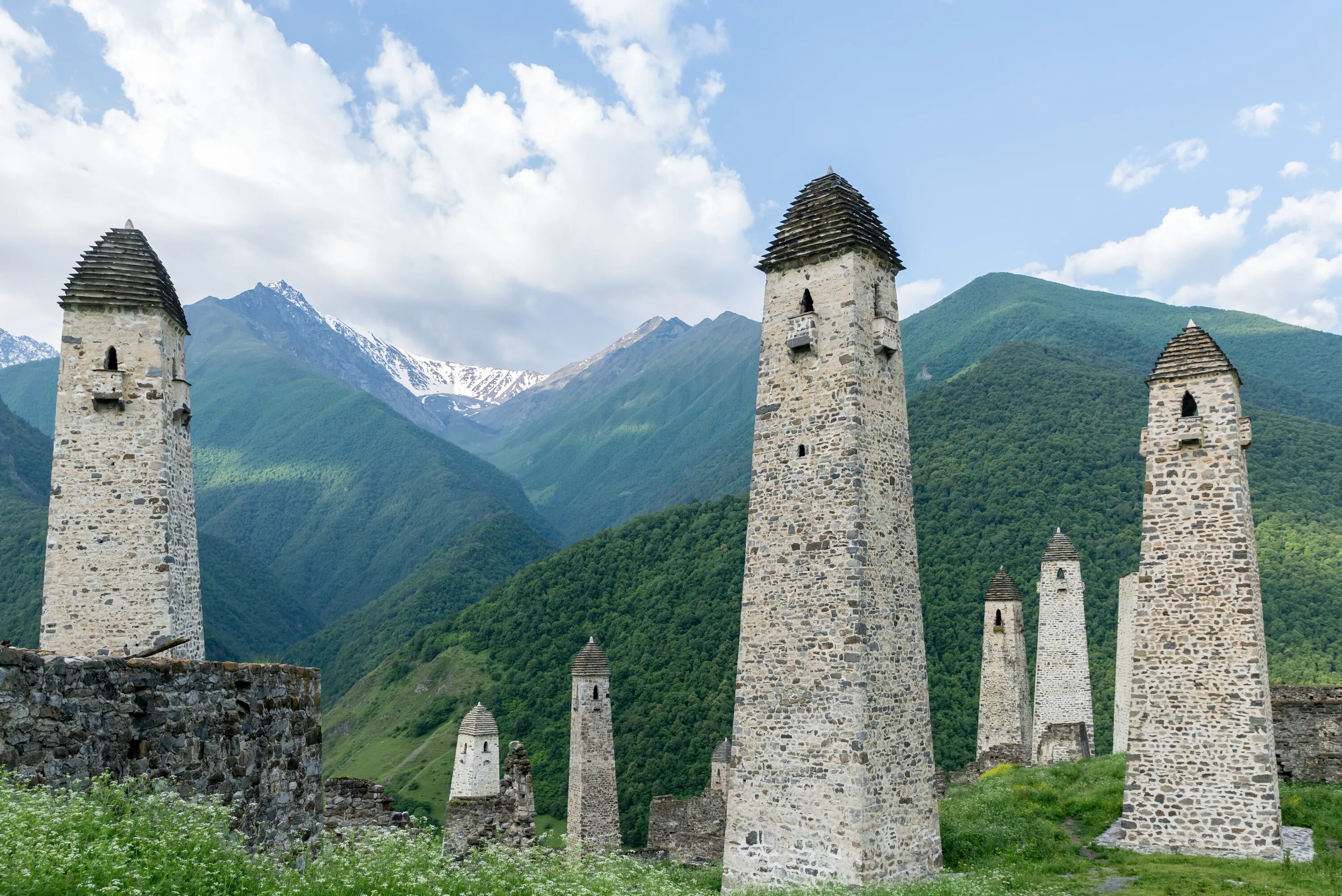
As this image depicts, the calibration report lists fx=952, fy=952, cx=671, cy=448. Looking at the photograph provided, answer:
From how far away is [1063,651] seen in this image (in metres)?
26.4

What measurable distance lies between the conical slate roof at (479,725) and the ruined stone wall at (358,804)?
1496cm

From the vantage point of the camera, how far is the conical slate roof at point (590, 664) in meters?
26.4

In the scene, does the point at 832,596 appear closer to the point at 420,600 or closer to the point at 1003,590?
the point at 1003,590

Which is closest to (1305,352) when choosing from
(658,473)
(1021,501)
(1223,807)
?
(1021,501)

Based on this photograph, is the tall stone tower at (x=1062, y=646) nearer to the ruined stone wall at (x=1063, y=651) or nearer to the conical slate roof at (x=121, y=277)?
the ruined stone wall at (x=1063, y=651)

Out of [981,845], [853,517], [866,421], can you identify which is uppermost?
[866,421]

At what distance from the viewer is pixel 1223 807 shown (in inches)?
593

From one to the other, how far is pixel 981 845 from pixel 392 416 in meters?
144

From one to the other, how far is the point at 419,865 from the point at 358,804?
816 centimetres

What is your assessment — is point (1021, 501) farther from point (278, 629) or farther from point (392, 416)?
point (392, 416)

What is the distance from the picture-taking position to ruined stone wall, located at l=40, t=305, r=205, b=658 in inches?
541

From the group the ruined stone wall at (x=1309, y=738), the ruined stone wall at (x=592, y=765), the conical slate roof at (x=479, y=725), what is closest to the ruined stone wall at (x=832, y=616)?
the ruined stone wall at (x=1309, y=738)

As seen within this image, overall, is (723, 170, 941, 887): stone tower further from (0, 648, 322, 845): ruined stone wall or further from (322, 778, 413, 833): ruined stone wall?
(0, 648, 322, 845): ruined stone wall

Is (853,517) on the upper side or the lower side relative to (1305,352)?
lower
